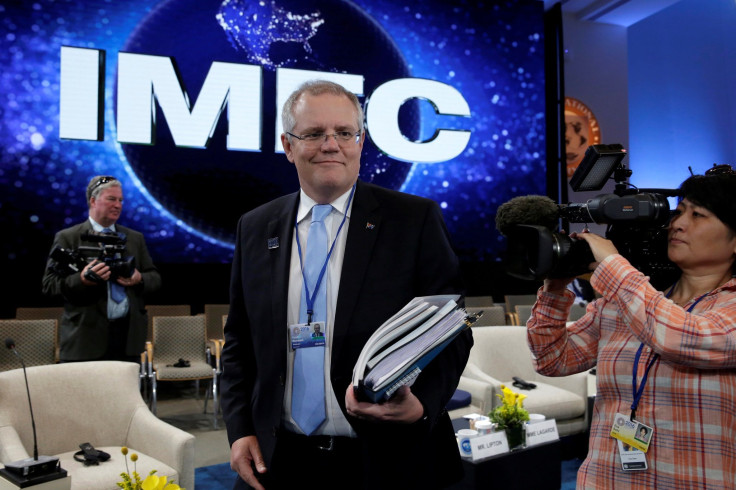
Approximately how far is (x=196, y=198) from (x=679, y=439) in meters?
6.48

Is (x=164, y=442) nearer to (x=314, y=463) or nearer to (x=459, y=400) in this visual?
(x=314, y=463)

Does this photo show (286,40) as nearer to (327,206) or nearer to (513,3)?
(513,3)

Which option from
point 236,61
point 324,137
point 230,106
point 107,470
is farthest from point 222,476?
point 236,61

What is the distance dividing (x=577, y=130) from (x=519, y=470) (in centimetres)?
801

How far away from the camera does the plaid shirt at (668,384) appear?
1331 mm

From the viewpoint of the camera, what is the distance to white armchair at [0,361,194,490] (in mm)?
2873

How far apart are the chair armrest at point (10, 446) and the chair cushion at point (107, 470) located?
179 millimetres

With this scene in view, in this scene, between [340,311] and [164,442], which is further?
[164,442]

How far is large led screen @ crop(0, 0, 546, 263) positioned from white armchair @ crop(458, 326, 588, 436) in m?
3.54

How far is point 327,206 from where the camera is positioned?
1454 mm

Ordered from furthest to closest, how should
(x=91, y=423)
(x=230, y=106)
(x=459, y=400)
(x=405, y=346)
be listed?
(x=230, y=106) → (x=459, y=400) → (x=91, y=423) → (x=405, y=346)

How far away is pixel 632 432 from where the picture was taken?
1.45 m

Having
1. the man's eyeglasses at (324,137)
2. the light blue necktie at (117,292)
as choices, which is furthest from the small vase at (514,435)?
the man's eyeglasses at (324,137)

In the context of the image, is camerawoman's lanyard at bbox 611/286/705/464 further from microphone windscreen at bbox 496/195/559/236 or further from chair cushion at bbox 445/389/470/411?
chair cushion at bbox 445/389/470/411
